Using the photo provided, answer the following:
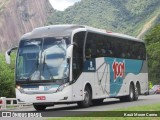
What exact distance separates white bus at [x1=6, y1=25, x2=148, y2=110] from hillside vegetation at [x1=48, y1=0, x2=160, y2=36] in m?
148

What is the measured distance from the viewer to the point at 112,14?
18875cm

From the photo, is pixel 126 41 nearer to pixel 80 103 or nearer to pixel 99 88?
pixel 99 88

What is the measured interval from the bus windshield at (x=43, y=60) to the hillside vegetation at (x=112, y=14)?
151 meters

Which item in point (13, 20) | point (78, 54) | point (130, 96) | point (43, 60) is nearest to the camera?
point (43, 60)

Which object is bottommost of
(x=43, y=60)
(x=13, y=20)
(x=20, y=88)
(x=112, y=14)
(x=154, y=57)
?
(x=20, y=88)

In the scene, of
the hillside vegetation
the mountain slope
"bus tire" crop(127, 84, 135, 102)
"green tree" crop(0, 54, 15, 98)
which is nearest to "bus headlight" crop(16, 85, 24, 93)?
"bus tire" crop(127, 84, 135, 102)

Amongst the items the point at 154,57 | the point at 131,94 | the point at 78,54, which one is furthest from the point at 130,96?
the point at 154,57

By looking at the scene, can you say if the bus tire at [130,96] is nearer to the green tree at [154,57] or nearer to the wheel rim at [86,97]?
the wheel rim at [86,97]

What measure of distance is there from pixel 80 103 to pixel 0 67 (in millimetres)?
27335

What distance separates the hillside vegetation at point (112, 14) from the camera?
178150mm

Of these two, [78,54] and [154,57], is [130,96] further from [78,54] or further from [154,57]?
[154,57]

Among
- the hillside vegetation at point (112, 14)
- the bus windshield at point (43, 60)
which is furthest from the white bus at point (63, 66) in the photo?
the hillside vegetation at point (112, 14)

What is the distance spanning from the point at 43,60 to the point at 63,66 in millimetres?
907

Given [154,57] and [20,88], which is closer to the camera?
[20,88]
